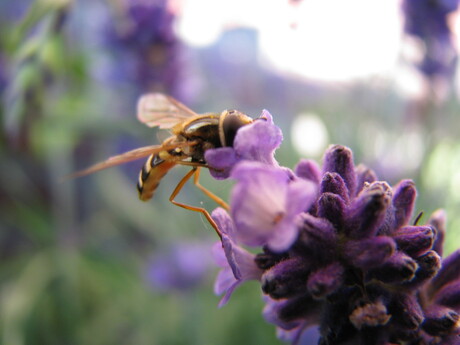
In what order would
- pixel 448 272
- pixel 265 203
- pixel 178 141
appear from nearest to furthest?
1. pixel 265 203
2. pixel 448 272
3. pixel 178 141

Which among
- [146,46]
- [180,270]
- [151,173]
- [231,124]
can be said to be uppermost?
[231,124]

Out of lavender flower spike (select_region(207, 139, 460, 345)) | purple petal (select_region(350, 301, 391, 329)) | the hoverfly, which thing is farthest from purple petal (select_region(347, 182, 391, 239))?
the hoverfly

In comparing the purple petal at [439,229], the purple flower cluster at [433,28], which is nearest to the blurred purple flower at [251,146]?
the purple petal at [439,229]

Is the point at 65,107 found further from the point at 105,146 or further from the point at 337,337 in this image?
the point at 337,337

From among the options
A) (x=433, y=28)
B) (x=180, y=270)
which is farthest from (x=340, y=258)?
(x=180, y=270)

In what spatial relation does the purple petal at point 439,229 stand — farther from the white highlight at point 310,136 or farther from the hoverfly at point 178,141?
the white highlight at point 310,136

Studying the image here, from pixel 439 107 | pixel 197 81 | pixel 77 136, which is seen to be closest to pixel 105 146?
pixel 77 136

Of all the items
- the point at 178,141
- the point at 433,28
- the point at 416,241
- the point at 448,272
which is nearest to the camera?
the point at 416,241

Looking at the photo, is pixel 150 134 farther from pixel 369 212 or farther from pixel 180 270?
pixel 369 212
